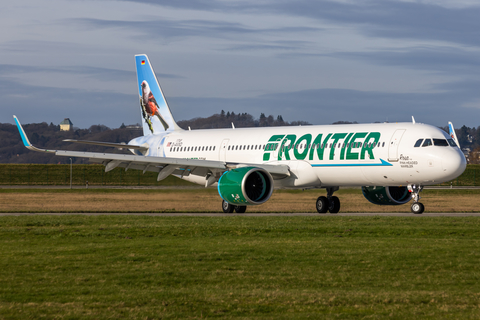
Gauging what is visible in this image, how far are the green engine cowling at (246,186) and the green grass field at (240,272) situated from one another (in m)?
6.51

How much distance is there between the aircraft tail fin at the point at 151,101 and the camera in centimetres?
3784

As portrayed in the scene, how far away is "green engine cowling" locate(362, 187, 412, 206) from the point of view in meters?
29.4

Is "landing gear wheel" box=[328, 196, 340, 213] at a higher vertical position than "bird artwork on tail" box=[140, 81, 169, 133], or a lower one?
lower

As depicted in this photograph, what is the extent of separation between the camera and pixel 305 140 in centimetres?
2819

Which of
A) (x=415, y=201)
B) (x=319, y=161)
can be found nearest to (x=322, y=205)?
(x=319, y=161)

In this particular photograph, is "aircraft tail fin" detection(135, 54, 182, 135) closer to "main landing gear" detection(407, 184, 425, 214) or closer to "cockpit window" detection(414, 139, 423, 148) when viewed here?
"main landing gear" detection(407, 184, 425, 214)

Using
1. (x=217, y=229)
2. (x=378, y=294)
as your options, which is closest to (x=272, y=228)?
(x=217, y=229)

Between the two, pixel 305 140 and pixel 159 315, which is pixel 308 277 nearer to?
pixel 159 315

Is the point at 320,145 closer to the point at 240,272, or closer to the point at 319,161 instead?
the point at 319,161

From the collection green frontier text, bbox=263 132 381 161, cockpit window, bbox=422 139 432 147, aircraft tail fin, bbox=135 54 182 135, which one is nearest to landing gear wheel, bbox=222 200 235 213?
green frontier text, bbox=263 132 381 161

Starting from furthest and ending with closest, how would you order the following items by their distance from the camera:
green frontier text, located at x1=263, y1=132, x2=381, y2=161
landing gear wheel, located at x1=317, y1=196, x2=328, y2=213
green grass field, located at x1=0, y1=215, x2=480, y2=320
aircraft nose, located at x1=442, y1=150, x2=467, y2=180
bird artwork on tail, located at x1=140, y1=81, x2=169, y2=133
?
1. bird artwork on tail, located at x1=140, y1=81, x2=169, y2=133
2. landing gear wheel, located at x1=317, y1=196, x2=328, y2=213
3. green frontier text, located at x1=263, y1=132, x2=381, y2=161
4. aircraft nose, located at x1=442, y1=150, x2=467, y2=180
5. green grass field, located at x1=0, y1=215, x2=480, y2=320

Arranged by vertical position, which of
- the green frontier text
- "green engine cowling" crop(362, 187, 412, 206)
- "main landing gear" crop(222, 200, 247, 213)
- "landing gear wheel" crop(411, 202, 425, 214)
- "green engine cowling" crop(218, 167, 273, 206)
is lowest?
"main landing gear" crop(222, 200, 247, 213)

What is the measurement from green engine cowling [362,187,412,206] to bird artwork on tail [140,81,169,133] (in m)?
13.8

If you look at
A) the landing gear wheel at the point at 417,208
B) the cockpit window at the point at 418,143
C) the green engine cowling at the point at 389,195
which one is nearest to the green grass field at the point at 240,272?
the cockpit window at the point at 418,143
